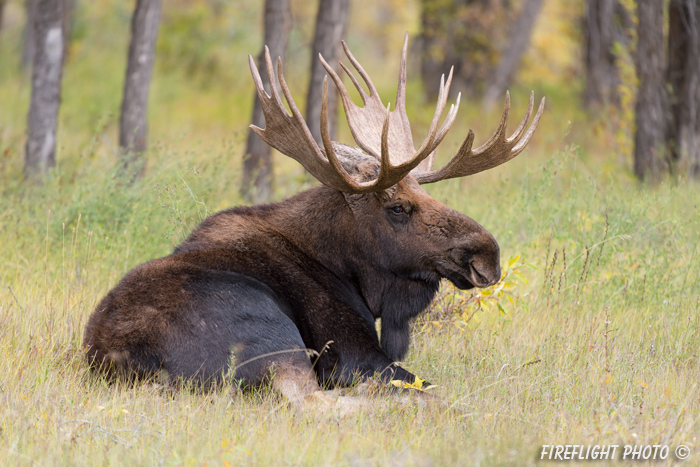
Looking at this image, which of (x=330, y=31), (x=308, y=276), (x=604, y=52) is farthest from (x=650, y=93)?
(x=308, y=276)

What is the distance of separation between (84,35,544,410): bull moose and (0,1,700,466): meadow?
0.66 feet

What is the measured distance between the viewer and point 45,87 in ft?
26.8

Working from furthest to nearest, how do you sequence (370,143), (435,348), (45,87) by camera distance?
(45,87), (370,143), (435,348)

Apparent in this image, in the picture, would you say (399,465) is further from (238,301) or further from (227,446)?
(238,301)

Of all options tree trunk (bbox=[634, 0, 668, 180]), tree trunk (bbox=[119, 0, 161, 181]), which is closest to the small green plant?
tree trunk (bbox=[119, 0, 161, 181])

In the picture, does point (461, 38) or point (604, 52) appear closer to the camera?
point (604, 52)

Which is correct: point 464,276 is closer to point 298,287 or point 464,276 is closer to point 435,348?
point 435,348

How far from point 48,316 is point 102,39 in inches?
684

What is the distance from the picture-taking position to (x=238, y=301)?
13.1 ft

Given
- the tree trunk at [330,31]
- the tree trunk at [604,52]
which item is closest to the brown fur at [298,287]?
the tree trunk at [330,31]

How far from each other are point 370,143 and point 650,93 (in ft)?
20.5

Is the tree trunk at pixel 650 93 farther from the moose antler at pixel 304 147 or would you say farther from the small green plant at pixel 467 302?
the moose antler at pixel 304 147

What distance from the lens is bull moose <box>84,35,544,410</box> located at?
12.8ft

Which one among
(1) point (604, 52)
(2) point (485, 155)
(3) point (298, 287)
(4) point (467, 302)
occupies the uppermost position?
(1) point (604, 52)
